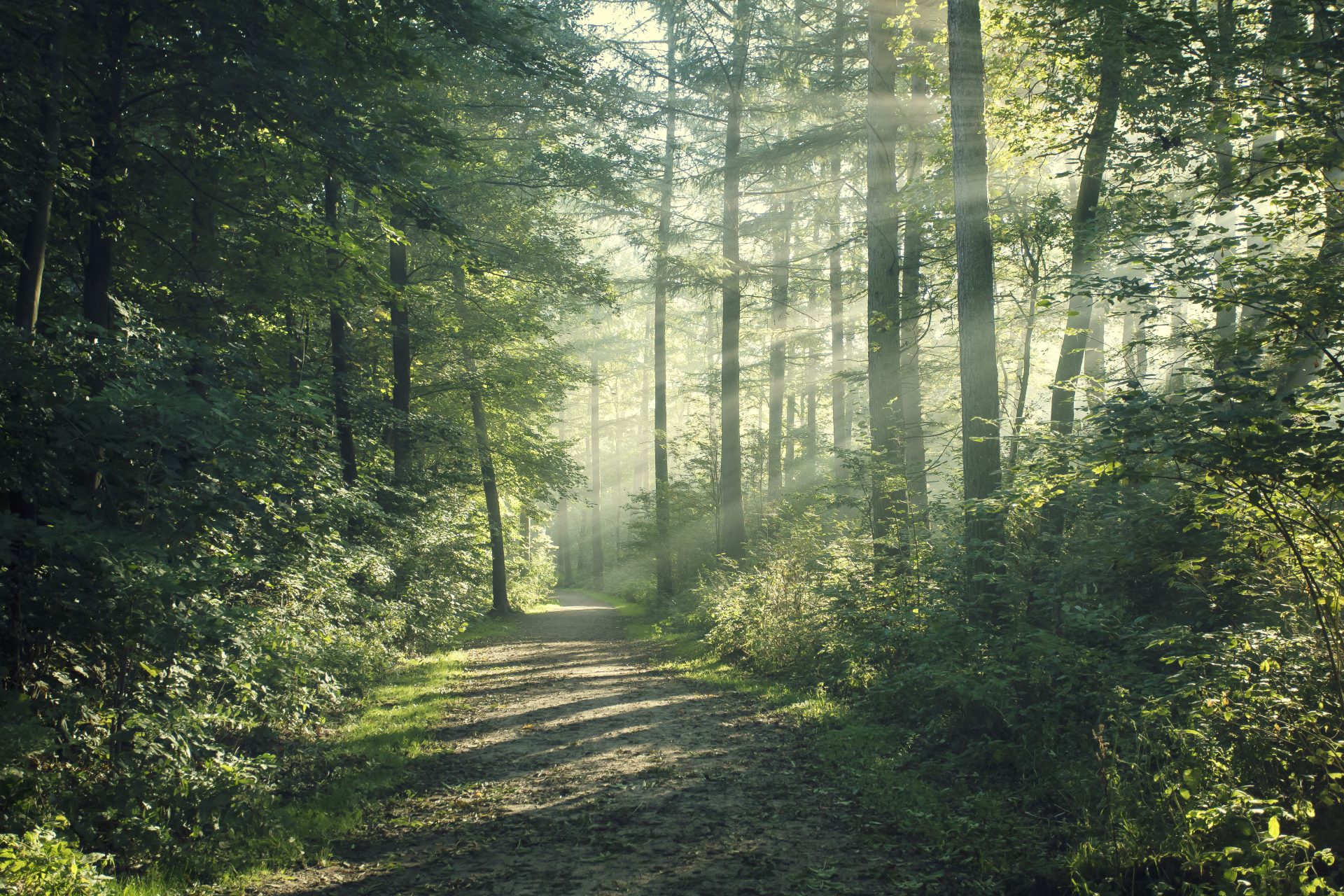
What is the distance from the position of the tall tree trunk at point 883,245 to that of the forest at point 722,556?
0.11m

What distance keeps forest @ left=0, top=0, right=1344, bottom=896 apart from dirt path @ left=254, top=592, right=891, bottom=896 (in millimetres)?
49

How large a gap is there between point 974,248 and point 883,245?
3783 millimetres

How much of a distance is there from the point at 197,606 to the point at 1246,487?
6.71 meters

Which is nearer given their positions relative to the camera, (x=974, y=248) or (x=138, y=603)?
(x=138, y=603)

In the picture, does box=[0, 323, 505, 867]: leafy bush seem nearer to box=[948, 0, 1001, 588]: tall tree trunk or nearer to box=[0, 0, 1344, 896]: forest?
box=[0, 0, 1344, 896]: forest

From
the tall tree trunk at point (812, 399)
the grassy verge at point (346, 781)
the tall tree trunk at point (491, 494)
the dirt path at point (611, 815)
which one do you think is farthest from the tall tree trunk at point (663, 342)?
the dirt path at point (611, 815)

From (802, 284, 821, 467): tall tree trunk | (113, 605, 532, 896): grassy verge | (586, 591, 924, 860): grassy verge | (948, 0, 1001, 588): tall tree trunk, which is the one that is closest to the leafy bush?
(113, 605, 532, 896): grassy verge

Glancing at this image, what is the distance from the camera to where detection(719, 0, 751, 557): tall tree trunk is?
688 inches

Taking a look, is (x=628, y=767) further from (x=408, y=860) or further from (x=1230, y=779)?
(x=1230, y=779)

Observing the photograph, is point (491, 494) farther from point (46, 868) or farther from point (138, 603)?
point (46, 868)

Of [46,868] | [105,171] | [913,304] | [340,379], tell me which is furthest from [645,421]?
[46,868]

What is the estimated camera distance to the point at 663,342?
23.5 m

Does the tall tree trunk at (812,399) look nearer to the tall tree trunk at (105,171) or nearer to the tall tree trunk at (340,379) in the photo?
the tall tree trunk at (340,379)

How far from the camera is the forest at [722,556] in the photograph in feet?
14.4
